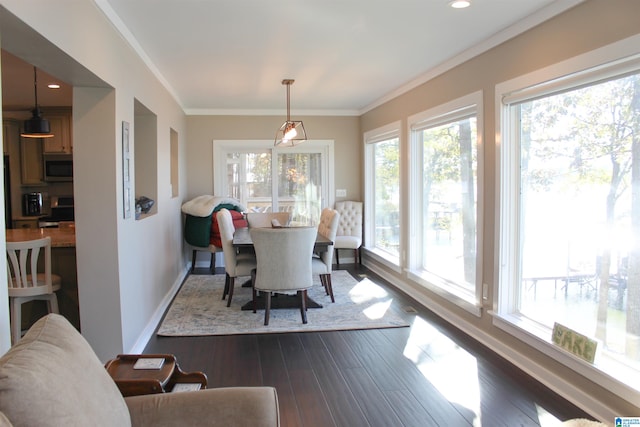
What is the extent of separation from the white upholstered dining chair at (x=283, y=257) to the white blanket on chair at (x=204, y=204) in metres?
2.37

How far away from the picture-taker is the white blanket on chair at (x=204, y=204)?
6164 millimetres

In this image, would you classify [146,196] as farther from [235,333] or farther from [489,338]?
[489,338]

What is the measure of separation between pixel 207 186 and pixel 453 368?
4943mm

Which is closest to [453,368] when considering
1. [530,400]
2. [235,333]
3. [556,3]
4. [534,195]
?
[530,400]

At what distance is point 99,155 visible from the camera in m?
2.93

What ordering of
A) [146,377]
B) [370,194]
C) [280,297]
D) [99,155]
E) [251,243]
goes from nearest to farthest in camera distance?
[146,377]
[99,155]
[251,243]
[280,297]
[370,194]

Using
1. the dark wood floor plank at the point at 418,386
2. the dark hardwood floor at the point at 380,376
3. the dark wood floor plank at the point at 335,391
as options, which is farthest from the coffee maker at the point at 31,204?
the dark wood floor plank at the point at 418,386

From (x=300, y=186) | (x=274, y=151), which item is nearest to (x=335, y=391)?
(x=300, y=186)

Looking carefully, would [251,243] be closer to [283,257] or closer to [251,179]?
[283,257]

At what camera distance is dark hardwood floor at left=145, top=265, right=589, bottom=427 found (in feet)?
8.21

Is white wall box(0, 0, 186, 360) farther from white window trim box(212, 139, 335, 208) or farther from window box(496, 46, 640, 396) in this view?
white window trim box(212, 139, 335, 208)

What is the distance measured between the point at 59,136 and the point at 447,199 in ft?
18.3

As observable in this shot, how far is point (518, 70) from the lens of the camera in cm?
316

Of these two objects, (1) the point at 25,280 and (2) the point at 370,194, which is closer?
(1) the point at 25,280
